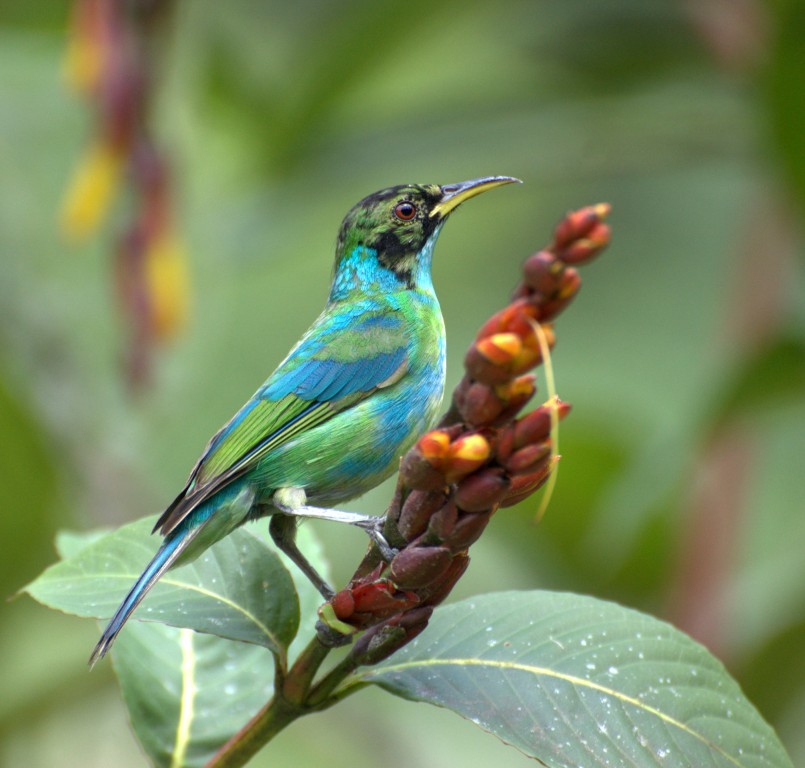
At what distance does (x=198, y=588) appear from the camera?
223cm

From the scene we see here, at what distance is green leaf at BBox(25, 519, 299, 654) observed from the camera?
211 cm

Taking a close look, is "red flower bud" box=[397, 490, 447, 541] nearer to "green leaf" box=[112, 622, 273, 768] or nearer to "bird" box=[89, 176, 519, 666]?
"bird" box=[89, 176, 519, 666]

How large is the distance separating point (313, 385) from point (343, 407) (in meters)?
0.10

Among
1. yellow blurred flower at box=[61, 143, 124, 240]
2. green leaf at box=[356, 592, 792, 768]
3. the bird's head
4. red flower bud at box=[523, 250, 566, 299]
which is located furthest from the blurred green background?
red flower bud at box=[523, 250, 566, 299]

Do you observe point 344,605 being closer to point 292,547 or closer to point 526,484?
point 526,484

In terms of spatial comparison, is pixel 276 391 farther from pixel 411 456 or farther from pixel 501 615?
pixel 411 456

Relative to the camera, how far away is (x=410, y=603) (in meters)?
1.93

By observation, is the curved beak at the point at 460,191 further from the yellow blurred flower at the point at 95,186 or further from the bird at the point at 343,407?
the yellow blurred flower at the point at 95,186

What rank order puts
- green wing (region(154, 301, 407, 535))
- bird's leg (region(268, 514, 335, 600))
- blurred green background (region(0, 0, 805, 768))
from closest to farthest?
bird's leg (region(268, 514, 335, 600)) → green wing (region(154, 301, 407, 535)) → blurred green background (region(0, 0, 805, 768))

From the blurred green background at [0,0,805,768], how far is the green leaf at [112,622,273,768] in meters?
1.18

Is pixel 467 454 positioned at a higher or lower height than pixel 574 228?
lower

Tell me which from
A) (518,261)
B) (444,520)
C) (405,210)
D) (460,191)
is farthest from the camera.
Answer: (518,261)

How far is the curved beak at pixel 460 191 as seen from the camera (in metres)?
3.05

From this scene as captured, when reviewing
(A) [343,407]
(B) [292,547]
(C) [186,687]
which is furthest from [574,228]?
(A) [343,407]
